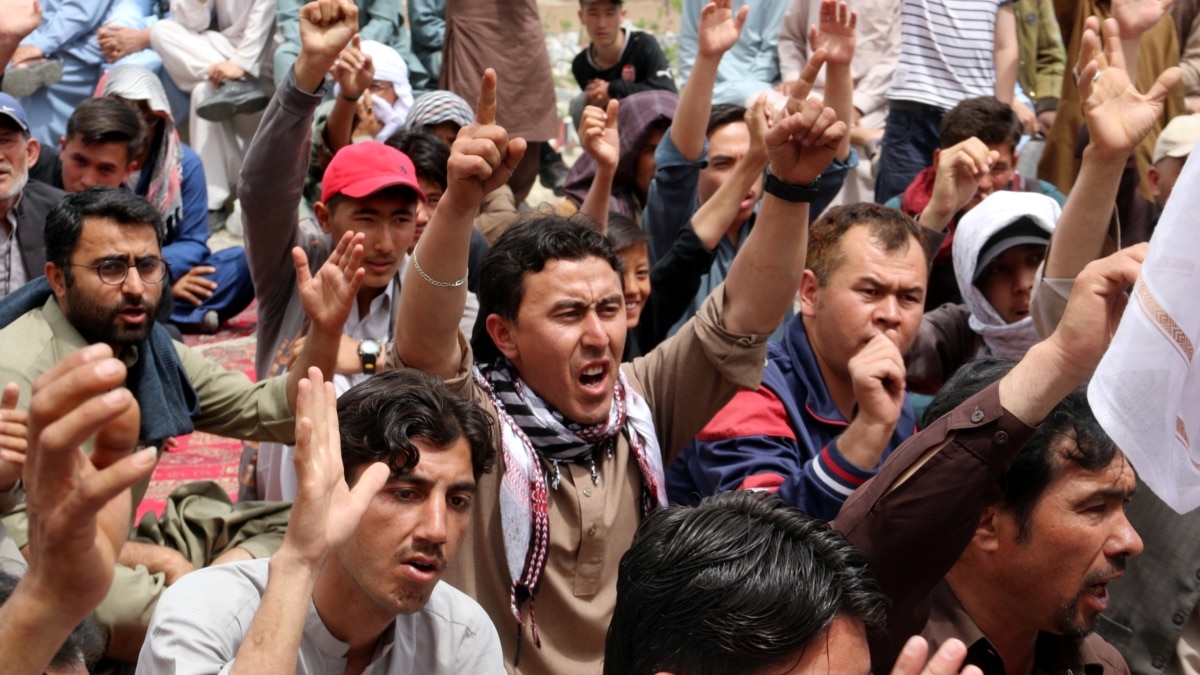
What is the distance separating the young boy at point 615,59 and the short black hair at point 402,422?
4.50 metres

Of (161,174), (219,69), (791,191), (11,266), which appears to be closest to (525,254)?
(791,191)

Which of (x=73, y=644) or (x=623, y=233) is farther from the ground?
(x=73, y=644)

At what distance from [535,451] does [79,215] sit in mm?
1401

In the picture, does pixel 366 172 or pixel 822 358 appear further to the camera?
pixel 366 172

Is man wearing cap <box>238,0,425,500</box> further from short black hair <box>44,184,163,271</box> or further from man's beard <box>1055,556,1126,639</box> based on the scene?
man's beard <box>1055,556,1126,639</box>

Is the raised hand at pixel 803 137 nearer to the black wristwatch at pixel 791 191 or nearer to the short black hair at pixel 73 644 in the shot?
the black wristwatch at pixel 791 191

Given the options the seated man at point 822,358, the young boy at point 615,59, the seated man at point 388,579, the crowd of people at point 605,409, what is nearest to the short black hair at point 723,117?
the crowd of people at point 605,409

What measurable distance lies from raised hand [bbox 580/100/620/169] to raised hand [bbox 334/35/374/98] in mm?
778

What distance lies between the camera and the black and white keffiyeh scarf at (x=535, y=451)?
9.36ft

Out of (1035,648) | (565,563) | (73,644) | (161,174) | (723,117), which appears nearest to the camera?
(73,644)

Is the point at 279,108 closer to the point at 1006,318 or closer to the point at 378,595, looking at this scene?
the point at 378,595

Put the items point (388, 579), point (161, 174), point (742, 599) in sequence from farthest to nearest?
point (161, 174)
point (388, 579)
point (742, 599)

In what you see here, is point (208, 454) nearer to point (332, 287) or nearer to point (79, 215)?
point (79, 215)

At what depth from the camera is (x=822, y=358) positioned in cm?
345
